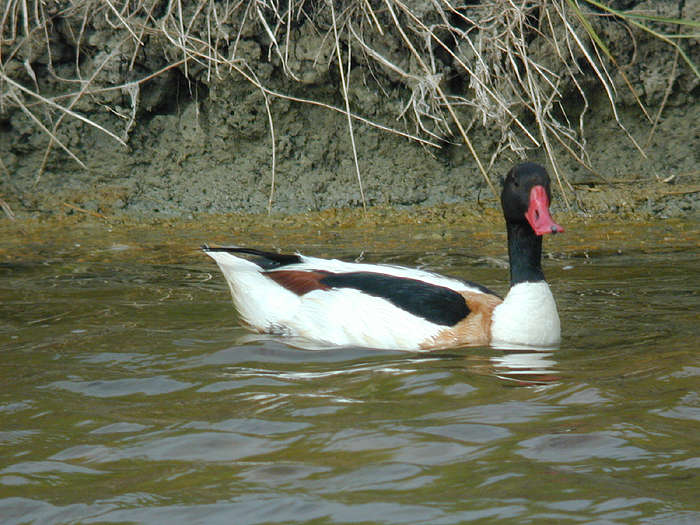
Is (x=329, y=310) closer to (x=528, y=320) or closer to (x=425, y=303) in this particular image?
(x=425, y=303)

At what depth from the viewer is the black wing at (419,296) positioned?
5.63m

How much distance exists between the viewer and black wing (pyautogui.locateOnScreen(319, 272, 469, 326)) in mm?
5629

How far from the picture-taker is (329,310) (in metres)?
5.87

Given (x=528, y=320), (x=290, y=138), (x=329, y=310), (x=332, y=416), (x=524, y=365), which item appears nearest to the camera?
(x=332, y=416)

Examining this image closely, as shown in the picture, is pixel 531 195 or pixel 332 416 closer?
pixel 332 416

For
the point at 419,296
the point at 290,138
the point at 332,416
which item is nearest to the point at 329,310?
the point at 419,296

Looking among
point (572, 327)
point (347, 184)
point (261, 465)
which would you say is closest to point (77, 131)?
point (347, 184)

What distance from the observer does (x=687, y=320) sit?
5801mm

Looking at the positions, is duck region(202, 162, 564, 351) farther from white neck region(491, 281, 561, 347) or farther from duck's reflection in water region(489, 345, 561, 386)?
duck's reflection in water region(489, 345, 561, 386)

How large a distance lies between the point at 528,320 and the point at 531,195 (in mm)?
668

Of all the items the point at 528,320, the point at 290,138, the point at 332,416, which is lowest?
the point at 332,416

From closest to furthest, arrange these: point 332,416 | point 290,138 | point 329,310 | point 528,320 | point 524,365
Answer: point 332,416
point 524,365
point 528,320
point 329,310
point 290,138

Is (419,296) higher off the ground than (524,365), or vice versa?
(419,296)

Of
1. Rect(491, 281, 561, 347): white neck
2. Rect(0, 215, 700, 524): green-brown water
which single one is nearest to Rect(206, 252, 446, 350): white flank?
Rect(0, 215, 700, 524): green-brown water
